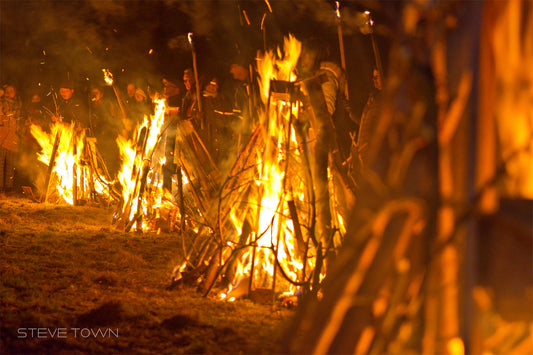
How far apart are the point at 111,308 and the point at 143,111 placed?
26.0ft

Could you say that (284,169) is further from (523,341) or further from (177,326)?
(523,341)

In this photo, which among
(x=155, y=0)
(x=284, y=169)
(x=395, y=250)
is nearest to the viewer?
(x=395, y=250)

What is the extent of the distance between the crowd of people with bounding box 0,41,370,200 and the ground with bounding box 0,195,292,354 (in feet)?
6.33

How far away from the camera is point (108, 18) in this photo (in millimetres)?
7953

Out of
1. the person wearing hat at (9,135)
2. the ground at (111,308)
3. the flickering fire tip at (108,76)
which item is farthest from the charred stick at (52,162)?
the ground at (111,308)

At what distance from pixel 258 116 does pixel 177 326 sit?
2471mm

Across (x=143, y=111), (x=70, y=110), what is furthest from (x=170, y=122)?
(x=70, y=110)

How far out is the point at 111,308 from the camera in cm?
483

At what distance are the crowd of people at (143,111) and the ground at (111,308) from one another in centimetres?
193

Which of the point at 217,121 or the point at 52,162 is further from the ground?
the point at 217,121

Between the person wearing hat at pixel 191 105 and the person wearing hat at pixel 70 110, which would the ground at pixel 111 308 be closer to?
the person wearing hat at pixel 191 105

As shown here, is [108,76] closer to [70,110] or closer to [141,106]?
[141,106]

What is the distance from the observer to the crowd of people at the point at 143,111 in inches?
239

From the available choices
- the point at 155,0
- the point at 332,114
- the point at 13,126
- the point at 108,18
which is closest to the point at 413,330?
the point at 332,114
